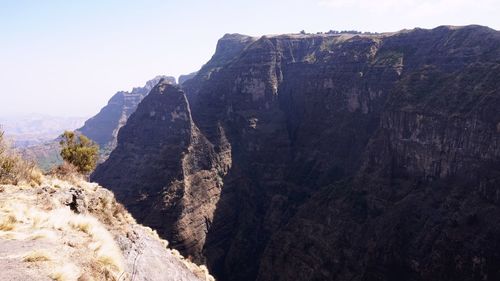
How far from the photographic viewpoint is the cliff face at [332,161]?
7594 cm

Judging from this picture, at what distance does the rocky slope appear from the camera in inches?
534

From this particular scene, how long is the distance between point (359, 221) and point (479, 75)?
125 feet

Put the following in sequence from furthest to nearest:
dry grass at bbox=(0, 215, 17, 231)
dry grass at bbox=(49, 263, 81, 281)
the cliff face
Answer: the cliff face
dry grass at bbox=(0, 215, 17, 231)
dry grass at bbox=(49, 263, 81, 281)

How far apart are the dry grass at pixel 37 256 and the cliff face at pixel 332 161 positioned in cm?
6476

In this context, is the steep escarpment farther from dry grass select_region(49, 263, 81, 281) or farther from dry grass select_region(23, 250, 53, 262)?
dry grass select_region(49, 263, 81, 281)

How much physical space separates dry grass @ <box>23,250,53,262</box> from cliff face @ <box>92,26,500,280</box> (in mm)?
64755

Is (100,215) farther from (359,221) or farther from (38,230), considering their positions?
(359,221)

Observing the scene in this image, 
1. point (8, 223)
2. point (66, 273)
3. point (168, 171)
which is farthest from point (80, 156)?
point (168, 171)

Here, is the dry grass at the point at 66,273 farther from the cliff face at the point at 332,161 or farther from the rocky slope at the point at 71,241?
the cliff face at the point at 332,161

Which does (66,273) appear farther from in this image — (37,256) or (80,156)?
(80,156)

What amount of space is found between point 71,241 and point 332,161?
390 ft

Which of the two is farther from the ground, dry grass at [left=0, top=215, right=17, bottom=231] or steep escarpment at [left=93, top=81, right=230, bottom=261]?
dry grass at [left=0, top=215, right=17, bottom=231]

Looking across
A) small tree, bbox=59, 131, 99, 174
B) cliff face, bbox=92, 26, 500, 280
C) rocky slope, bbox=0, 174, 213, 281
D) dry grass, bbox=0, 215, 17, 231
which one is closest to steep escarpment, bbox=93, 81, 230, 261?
cliff face, bbox=92, 26, 500, 280

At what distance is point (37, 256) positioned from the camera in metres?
13.7
